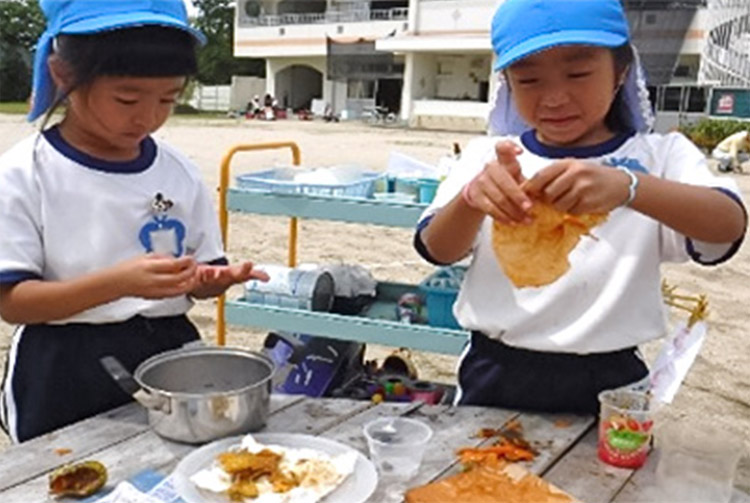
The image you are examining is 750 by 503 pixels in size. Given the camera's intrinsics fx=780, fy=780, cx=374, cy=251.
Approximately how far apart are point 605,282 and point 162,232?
40.8 inches

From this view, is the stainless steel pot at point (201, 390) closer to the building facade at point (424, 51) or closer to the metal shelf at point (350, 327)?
the metal shelf at point (350, 327)

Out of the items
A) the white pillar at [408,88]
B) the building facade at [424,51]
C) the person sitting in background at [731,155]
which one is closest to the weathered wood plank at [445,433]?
the person sitting in background at [731,155]

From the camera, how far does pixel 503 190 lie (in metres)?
1.41

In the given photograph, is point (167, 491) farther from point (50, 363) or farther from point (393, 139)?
point (393, 139)

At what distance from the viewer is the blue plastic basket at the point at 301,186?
3.66 m

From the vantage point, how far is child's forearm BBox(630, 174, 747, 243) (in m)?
1.50

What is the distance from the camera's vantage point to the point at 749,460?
331 cm

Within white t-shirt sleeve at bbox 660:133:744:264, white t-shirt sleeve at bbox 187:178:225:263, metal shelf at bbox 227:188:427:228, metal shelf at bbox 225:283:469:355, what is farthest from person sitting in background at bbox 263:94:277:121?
white t-shirt sleeve at bbox 660:133:744:264

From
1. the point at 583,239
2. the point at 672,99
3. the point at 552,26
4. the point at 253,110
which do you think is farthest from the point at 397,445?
the point at 253,110

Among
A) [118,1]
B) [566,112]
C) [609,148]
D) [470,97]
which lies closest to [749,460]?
[609,148]

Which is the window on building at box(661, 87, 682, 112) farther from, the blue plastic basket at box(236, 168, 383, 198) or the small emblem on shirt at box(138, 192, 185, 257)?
the small emblem on shirt at box(138, 192, 185, 257)

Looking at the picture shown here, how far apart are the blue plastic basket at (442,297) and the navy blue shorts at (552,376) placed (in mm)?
1555

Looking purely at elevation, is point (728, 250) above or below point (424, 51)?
below

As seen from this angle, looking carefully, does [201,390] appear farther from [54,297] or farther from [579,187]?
[579,187]
